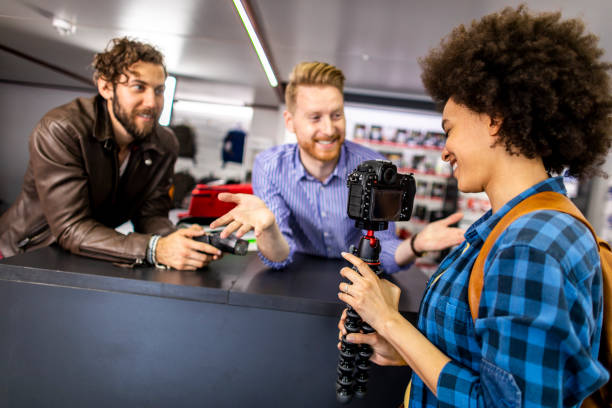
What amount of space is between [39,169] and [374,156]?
1659 mm

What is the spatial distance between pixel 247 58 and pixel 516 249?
434 centimetres

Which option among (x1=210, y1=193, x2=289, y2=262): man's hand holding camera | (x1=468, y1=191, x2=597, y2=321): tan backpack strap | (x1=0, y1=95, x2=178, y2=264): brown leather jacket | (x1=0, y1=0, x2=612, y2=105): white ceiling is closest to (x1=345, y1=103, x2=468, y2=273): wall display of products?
(x1=0, y1=0, x2=612, y2=105): white ceiling

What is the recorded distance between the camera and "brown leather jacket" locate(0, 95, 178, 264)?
1.48 metres

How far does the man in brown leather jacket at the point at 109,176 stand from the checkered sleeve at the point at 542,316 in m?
1.03

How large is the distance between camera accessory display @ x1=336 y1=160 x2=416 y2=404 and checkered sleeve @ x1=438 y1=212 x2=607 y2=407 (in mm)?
326

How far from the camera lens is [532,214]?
67cm

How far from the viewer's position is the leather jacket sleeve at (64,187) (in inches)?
58.4

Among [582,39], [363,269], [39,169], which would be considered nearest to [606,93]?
[582,39]

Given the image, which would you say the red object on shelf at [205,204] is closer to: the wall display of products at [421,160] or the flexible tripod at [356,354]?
the flexible tripod at [356,354]

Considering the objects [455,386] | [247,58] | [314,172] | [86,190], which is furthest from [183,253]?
[247,58]

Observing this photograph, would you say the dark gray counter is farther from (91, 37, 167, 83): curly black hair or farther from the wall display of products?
the wall display of products

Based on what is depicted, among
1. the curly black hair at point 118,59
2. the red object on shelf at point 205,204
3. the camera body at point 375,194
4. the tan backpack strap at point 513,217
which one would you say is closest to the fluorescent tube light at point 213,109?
the red object on shelf at point 205,204

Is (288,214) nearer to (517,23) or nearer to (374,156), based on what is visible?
(374,156)

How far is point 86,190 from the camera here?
165 centimetres
